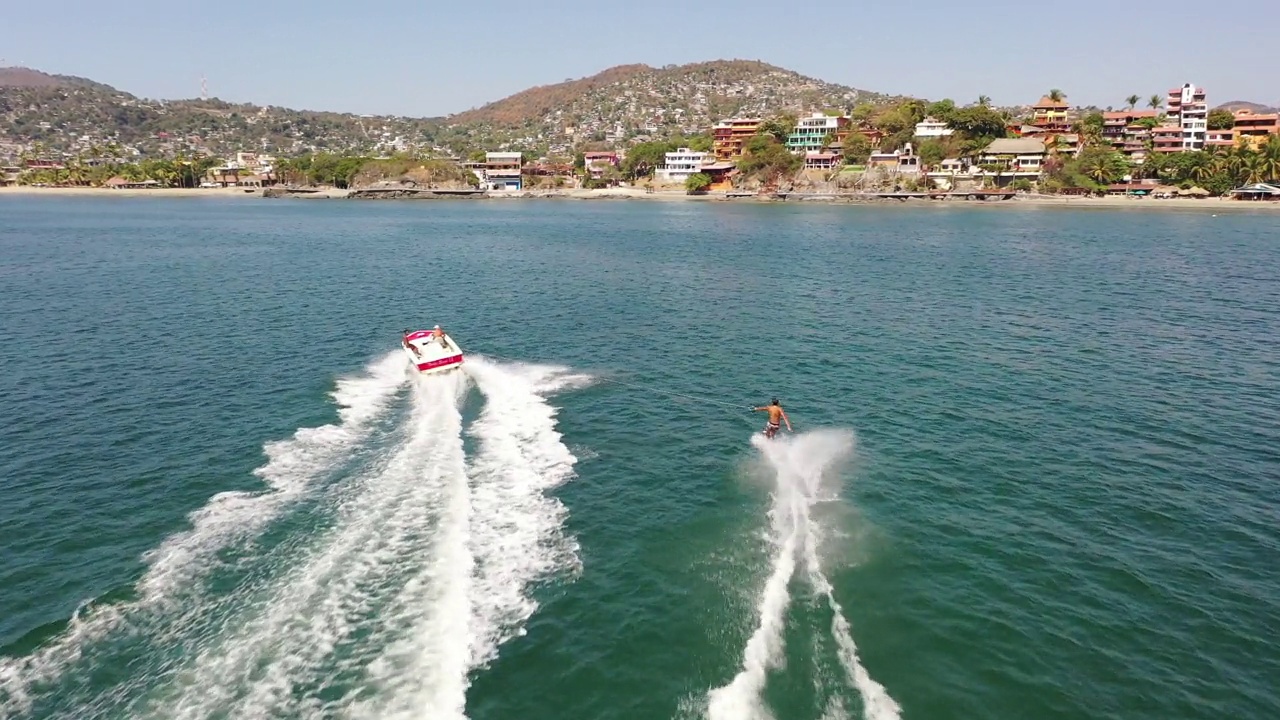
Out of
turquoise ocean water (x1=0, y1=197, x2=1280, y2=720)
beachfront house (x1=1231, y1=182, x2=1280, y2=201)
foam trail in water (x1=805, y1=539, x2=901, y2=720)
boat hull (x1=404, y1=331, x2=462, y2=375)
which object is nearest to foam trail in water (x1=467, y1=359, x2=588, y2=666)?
turquoise ocean water (x1=0, y1=197, x2=1280, y2=720)

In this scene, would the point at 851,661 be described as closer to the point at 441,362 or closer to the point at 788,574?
the point at 788,574

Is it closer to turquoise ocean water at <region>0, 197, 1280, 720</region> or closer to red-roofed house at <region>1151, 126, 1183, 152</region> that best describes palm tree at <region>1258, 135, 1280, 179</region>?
red-roofed house at <region>1151, 126, 1183, 152</region>

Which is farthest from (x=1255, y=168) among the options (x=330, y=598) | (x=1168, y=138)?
(x=330, y=598)

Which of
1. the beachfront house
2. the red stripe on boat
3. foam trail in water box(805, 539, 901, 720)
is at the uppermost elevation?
the beachfront house

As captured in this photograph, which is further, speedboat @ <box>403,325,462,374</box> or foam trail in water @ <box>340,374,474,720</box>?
speedboat @ <box>403,325,462,374</box>

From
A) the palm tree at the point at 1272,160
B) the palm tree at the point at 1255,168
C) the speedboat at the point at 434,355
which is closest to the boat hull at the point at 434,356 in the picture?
the speedboat at the point at 434,355

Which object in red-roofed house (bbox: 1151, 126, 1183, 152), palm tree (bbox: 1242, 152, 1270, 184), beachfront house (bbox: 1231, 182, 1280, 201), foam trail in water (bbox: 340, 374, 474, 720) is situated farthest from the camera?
red-roofed house (bbox: 1151, 126, 1183, 152)

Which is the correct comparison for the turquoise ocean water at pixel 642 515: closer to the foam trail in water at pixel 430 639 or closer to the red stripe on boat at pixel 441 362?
the foam trail in water at pixel 430 639
